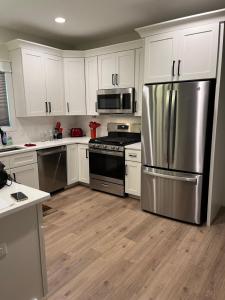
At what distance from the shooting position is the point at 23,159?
10.8 ft

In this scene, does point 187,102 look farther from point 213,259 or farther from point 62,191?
point 62,191

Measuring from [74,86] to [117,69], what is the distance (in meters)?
0.92

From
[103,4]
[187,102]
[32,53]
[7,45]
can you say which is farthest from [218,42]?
[7,45]

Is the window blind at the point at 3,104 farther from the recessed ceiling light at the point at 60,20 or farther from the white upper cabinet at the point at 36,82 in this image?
the recessed ceiling light at the point at 60,20

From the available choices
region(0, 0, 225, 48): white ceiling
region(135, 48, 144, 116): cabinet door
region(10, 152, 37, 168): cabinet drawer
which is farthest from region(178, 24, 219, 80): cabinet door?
region(10, 152, 37, 168): cabinet drawer

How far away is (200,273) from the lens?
2.06m

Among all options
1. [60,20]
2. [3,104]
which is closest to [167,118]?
[60,20]

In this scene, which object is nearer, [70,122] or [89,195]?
[89,195]

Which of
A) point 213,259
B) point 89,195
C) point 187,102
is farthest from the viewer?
point 89,195

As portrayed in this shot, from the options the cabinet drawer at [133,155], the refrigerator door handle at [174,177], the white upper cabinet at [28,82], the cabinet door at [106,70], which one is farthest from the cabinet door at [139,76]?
the white upper cabinet at [28,82]

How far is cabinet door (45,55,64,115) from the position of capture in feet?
12.6

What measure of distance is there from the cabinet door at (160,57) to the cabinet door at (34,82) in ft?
5.93

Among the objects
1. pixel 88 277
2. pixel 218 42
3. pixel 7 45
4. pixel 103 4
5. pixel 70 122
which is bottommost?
pixel 88 277

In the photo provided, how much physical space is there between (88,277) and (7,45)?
3460mm
